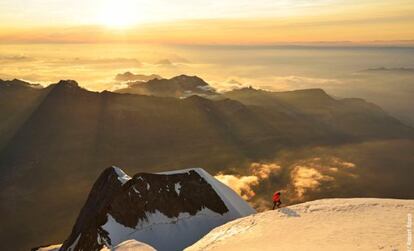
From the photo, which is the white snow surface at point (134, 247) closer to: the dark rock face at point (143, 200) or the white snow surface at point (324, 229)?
the white snow surface at point (324, 229)

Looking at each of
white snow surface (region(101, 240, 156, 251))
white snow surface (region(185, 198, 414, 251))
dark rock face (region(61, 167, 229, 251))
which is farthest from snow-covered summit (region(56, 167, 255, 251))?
white snow surface (region(185, 198, 414, 251))

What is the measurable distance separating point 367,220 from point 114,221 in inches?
1592

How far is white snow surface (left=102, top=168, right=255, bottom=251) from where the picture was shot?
192ft

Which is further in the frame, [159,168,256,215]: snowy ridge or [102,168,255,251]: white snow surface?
[159,168,256,215]: snowy ridge

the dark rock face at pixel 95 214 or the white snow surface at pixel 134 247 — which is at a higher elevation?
the white snow surface at pixel 134 247

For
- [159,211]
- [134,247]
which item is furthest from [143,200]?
[134,247]

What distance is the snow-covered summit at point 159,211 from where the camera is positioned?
195ft

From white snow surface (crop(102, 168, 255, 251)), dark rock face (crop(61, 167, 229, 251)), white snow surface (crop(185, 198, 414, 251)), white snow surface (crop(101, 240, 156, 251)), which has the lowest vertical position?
white snow surface (crop(102, 168, 255, 251))

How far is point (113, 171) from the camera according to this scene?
77.7 meters

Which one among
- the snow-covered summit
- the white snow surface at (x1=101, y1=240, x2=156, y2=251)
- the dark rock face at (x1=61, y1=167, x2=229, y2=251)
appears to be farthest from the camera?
the dark rock face at (x1=61, y1=167, x2=229, y2=251)

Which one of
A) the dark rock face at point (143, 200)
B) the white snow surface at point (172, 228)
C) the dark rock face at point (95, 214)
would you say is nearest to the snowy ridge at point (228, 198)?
the white snow surface at point (172, 228)

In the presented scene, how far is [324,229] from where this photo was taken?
31.2m

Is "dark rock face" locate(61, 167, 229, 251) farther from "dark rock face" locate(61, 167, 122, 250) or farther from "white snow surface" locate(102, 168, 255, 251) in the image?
"white snow surface" locate(102, 168, 255, 251)

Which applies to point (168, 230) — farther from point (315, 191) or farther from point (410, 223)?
point (315, 191)
